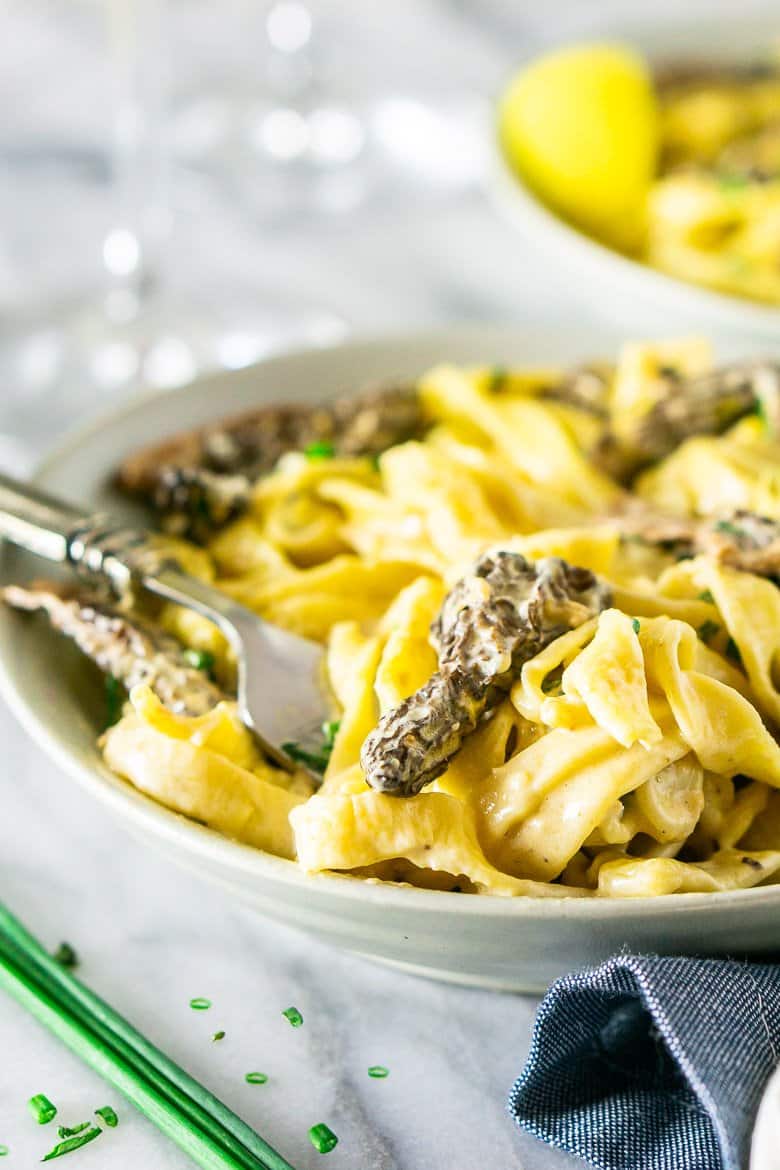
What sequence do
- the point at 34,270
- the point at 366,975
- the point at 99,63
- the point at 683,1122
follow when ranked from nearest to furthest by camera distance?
the point at 683,1122 < the point at 366,975 < the point at 34,270 < the point at 99,63

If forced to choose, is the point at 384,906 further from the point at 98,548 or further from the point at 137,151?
the point at 137,151

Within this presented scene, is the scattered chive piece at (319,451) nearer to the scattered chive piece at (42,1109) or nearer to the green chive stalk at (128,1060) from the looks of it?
the green chive stalk at (128,1060)

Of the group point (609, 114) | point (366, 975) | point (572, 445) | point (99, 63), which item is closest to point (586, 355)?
point (572, 445)

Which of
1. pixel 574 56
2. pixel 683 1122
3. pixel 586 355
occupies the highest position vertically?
pixel 574 56

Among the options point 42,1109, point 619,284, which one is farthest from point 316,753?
point 619,284

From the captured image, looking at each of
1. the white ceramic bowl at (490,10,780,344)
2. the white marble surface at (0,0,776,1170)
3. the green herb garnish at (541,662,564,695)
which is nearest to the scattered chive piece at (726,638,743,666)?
the green herb garnish at (541,662,564,695)

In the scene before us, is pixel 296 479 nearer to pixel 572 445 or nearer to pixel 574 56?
pixel 572 445
